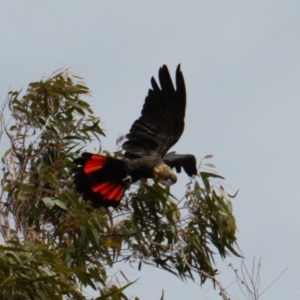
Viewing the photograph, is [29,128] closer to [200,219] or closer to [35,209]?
[35,209]

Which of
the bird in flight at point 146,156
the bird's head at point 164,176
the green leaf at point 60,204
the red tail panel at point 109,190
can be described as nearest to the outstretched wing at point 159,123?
the bird in flight at point 146,156

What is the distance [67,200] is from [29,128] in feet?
1.59

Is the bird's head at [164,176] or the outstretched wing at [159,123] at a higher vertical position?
the outstretched wing at [159,123]

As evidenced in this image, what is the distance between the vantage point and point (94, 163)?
20.2ft

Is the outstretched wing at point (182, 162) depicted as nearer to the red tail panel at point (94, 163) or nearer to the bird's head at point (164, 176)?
the bird's head at point (164, 176)

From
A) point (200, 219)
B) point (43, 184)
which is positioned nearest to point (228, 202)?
point (200, 219)

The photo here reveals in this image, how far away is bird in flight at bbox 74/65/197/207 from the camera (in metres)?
6.23

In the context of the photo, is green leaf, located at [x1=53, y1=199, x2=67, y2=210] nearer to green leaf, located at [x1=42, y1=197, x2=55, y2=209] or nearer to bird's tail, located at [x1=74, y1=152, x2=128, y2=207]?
green leaf, located at [x1=42, y1=197, x2=55, y2=209]

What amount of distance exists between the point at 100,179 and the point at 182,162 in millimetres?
767

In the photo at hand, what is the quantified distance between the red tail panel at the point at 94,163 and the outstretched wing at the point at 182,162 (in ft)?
2.38

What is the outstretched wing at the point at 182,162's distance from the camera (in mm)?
6821

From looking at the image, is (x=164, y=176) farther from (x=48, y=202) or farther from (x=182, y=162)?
(x=48, y=202)

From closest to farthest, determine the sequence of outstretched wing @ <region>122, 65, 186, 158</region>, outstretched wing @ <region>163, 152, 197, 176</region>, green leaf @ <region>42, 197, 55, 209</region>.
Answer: green leaf @ <region>42, 197, 55, 209</region> → outstretched wing @ <region>122, 65, 186, 158</region> → outstretched wing @ <region>163, 152, 197, 176</region>

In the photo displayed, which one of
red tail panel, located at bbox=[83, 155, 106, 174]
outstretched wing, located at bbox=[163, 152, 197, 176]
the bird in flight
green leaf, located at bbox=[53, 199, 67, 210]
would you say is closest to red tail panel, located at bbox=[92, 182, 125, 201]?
the bird in flight
